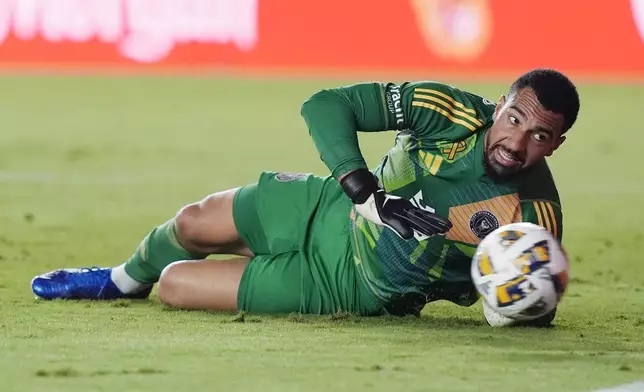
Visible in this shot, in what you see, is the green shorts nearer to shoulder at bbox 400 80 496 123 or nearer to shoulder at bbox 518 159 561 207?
shoulder at bbox 400 80 496 123

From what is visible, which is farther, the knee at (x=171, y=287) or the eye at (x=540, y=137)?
the knee at (x=171, y=287)

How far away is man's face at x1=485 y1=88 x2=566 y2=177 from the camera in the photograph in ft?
16.9

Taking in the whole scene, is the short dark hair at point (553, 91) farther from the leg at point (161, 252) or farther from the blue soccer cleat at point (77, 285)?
the blue soccer cleat at point (77, 285)

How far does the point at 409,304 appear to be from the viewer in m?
5.67

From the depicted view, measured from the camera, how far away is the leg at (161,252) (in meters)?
6.02

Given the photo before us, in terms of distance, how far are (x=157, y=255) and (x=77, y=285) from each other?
1.25 ft

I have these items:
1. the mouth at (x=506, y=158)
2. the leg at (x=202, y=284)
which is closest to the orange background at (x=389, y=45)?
the leg at (x=202, y=284)

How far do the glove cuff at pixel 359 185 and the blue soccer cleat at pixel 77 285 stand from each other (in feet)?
4.86

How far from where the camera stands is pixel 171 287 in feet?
19.4

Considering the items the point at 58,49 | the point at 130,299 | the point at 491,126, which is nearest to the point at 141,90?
the point at 58,49

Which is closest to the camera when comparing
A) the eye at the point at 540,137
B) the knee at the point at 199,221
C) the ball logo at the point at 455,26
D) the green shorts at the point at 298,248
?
the eye at the point at 540,137

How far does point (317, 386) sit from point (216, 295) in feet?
5.74

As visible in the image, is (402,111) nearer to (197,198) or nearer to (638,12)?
(197,198)

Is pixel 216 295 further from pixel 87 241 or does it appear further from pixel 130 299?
pixel 87 241
